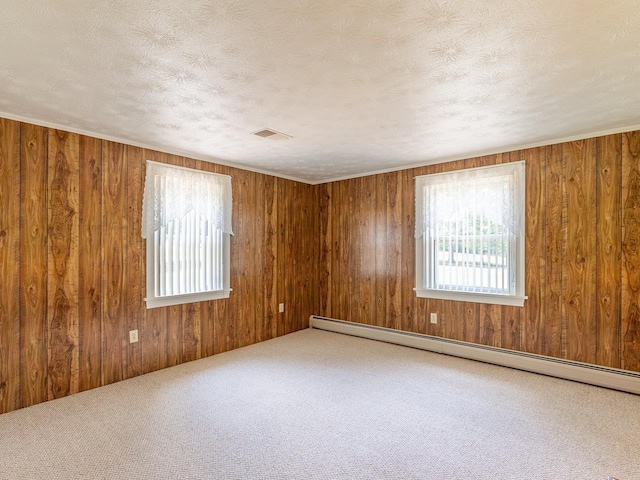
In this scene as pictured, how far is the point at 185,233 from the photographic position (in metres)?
3.88

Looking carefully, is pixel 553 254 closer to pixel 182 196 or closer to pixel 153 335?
pixel 182 196

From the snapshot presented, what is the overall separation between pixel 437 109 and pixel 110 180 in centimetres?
304

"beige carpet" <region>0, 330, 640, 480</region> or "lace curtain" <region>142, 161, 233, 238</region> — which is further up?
"lace curtain" <region>142, 161, 233, 238</region>

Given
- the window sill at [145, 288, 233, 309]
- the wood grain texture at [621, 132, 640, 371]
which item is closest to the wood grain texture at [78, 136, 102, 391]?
the window sill at [145, 288, 233, 309]

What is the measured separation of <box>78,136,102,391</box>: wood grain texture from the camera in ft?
10.2

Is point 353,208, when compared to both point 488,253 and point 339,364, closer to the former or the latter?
point 488,253

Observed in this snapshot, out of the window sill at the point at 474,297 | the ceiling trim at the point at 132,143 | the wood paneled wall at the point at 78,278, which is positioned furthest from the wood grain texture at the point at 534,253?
the wood paneled wall at the point at 78,278

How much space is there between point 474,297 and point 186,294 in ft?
10.9

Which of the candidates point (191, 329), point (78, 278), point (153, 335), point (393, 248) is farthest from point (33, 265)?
point (393, 248)

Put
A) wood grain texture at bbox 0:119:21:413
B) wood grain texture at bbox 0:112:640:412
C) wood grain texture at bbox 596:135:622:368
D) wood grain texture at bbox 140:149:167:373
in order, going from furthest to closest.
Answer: wood grain texture at bbox 140:149:167:373, wood grain texture at bbox 596:135:622:368, wood grain texture at bbox 0:112:640:412, wood grain texture at bbox 0:119:21:413

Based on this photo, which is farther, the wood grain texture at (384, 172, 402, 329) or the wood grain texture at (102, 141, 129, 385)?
the wood grain texture at (384, 172, 402, 329)

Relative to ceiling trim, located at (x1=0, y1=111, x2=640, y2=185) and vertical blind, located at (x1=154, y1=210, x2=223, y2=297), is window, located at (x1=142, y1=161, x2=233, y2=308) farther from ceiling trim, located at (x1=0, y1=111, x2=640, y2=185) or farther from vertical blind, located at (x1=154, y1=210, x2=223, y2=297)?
ceiling trim, located at (x1=0, y1=111, x2=640, y2=185)

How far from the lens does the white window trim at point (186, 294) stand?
3.57 meters

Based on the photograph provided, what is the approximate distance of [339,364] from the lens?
148 inches
